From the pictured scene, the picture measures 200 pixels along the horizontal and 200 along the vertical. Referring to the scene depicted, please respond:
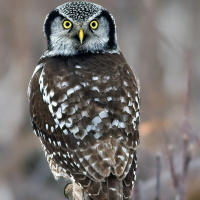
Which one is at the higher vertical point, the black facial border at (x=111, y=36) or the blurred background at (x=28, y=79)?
the black facial border at (x=111, y=36)

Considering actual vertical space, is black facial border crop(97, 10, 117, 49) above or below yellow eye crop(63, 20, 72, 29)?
below

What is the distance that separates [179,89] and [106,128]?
524 cm

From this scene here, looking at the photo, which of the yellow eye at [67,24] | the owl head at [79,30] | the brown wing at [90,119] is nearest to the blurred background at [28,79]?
the owl head at [79,30]

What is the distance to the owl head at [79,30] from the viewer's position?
226 inches

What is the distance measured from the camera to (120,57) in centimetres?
591

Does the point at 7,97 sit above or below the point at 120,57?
below

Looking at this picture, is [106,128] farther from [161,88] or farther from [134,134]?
[161,88]

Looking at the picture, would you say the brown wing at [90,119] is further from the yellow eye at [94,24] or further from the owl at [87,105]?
the yellow eye at [94,24]

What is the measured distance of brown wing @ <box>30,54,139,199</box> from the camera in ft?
16.9

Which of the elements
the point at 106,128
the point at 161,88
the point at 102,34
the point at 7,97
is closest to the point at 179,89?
the point at 161,88

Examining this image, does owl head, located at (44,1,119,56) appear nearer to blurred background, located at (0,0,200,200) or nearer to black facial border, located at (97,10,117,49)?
black facial border, located at (97,10,117,49)

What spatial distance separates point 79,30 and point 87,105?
757 millimetres

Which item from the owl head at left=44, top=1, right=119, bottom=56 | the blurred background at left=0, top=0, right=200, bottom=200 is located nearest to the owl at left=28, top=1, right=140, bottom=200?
the owl head at left=44, top=1, right=119, bottom=56

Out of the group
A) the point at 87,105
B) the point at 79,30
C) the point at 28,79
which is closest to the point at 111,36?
the point at 79,30
